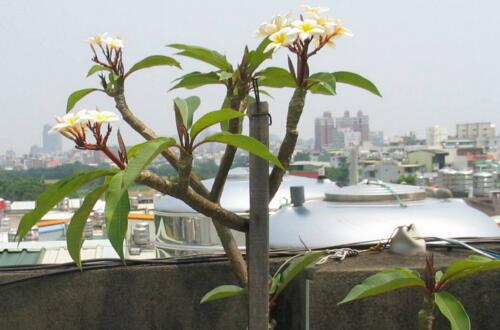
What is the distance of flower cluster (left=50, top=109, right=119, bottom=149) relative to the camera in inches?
52.1

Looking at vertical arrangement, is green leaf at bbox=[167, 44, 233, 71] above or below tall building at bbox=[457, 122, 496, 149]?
above

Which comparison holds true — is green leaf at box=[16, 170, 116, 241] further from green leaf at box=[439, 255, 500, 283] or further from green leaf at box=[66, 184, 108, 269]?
green leaf at box=[439, 255, 500, 283]

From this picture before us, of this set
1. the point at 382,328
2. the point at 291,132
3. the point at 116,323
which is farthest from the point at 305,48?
the point at 116,323

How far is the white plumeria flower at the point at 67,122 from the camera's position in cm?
131

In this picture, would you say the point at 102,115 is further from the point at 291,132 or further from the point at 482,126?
the point at 482,126

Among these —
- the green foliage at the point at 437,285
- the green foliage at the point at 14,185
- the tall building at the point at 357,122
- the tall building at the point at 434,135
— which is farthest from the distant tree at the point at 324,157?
the tall building at the point at 434,135

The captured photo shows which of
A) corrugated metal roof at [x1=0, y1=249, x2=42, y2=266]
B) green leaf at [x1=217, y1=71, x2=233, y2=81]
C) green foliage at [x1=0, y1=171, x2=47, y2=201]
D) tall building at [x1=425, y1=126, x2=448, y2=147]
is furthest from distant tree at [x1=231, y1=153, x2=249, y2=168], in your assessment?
tall building at [x1=425, y1=126, x2=448, y2=147]

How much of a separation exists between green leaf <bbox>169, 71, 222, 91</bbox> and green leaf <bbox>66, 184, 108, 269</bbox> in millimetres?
441

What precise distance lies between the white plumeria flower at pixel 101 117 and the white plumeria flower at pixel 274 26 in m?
0.40

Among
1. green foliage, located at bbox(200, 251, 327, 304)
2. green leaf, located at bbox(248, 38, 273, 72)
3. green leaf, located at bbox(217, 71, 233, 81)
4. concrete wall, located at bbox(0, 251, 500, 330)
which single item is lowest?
concrete wall, located at bbox(0, 251, 500, 330)

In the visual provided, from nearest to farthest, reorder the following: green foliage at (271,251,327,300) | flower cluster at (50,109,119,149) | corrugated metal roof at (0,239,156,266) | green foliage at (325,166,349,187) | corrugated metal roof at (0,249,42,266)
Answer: flower cluster at (50,109,119,149) < green foliage at (271,251,327,300) < corrugated metal roof at (0,249,42,266) < corrugated metal roof at (0,239,156,266) < green foliage at (325,166,349,187)

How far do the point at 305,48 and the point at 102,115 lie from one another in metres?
0.48

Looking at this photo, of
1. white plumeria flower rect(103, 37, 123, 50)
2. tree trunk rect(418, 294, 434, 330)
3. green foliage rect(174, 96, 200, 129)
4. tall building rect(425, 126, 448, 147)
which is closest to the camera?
green foliage rect(174, 96, 200, 129)

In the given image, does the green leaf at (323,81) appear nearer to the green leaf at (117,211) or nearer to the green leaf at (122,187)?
the green leaf at (122,187)
